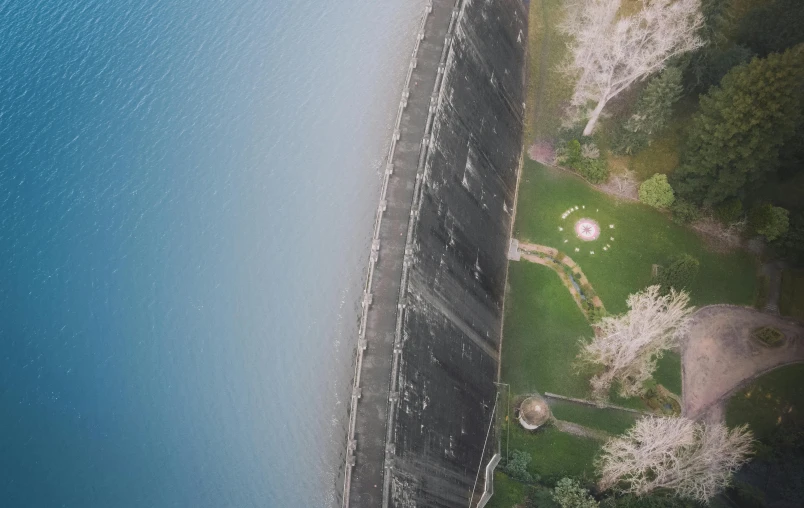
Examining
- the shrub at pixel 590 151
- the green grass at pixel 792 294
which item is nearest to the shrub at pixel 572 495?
the green grass at pixel 792 294

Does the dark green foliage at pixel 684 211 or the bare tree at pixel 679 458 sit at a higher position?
the dark green foliage at pixel 684 211

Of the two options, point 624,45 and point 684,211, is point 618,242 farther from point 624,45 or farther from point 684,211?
point 624,45

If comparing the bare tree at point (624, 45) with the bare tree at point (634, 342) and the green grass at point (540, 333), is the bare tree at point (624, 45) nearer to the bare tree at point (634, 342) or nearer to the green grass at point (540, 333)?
the green grass at point (540, 333)

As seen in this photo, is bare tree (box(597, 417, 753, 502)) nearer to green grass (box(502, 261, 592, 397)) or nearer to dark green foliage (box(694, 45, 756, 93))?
green grass (box(502, 261, 592, 397))

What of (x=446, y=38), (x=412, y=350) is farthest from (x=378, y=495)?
(x=446, y=38)

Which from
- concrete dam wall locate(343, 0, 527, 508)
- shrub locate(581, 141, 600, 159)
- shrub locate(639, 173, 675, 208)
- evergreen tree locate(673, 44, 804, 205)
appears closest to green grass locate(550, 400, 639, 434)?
concrete dam wall locate(343, 0, 527, 508)
